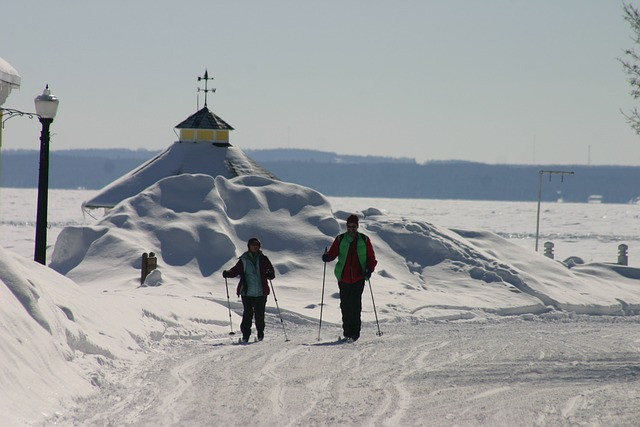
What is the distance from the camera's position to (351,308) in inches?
549

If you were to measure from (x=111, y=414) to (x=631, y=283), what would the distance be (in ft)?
69.7

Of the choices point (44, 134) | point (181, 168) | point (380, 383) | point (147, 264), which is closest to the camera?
point (380, 383)

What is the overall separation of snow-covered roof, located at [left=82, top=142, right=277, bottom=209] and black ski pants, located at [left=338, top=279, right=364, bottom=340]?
16220 mm

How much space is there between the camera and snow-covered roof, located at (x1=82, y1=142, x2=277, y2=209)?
30047 millimetres

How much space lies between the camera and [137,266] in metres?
22.4

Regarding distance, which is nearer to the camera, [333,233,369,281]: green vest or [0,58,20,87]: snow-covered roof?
[333,233,369,281]: green vest

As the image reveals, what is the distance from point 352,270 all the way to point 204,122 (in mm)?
18419

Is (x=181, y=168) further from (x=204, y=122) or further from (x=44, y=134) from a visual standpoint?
(x=44, y=134)

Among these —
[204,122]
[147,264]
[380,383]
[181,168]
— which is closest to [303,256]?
[147,264]

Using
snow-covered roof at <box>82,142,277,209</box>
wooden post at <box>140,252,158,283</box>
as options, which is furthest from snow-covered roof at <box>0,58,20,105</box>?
snow-covered roof at <box>82,142,277,209</box>

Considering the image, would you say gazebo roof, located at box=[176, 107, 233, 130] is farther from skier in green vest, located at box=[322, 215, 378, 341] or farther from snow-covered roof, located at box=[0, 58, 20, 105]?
skier in green vest, located at box=[322, 215, 378, 341]

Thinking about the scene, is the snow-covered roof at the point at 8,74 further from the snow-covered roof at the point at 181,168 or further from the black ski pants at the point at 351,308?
the snow-covered roof at the point at 181,168

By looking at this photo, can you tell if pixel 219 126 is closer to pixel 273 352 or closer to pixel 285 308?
pixel 285 308

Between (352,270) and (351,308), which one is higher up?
(352,270)
